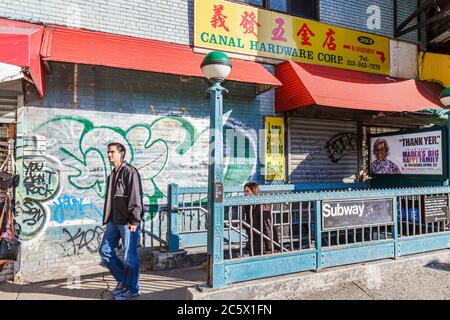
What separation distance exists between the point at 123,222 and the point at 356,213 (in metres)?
3.10

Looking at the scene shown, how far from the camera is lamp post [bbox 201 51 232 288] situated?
152 inches

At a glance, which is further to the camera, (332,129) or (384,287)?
(332,129)

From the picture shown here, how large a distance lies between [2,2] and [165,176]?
3909 mm

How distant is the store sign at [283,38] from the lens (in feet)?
23.1

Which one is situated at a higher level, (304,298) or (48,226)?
(48,226)

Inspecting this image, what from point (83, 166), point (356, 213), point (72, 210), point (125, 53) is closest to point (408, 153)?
point (356, 213)

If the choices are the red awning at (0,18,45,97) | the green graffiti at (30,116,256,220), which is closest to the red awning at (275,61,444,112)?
the green graffiti at (30,116,256,220)

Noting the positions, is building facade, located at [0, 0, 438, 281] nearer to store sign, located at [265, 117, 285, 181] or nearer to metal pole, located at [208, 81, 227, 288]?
store sign, located at [265, 117, 285, 181]

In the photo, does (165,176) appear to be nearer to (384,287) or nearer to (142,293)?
(142,293)

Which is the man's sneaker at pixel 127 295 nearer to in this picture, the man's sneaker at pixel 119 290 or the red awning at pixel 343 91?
the man's sneaker at pixel 119 290

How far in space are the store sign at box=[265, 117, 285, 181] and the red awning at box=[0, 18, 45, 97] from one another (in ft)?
14.8

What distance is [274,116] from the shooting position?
25.3ft

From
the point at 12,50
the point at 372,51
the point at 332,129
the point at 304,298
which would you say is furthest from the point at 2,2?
the point at 372,51
